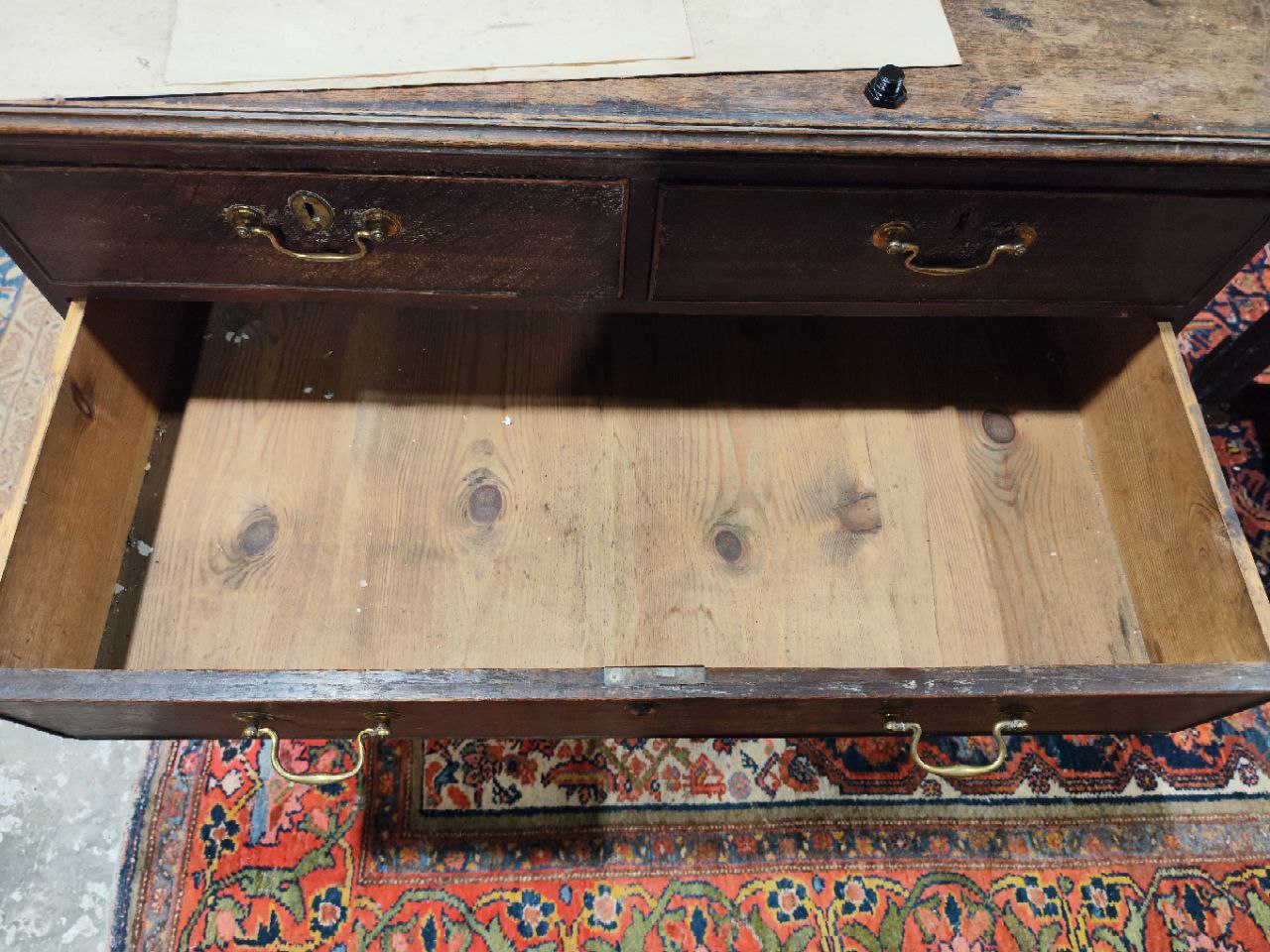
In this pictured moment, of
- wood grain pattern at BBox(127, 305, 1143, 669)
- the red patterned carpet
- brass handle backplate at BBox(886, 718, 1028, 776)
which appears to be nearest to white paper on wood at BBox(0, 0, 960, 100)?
wood grain pattern at BBox(127, 305, 1143, 669)

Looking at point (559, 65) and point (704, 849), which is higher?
point (559, 65)

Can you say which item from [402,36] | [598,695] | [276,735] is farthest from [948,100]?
[276,735]

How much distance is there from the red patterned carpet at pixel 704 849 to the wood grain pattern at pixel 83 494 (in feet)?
1.12

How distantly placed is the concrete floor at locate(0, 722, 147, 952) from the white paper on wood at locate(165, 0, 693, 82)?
32.2 inches

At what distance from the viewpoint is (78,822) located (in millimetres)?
1011

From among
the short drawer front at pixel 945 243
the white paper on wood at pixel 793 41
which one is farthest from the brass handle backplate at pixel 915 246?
the white paper on wood at pixel 793 41

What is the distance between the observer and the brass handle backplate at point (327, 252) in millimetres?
679

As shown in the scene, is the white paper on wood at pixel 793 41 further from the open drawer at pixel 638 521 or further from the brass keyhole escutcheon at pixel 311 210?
the open drawer at pixel 638 521

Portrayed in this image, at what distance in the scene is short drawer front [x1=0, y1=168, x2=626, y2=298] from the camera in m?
0.66

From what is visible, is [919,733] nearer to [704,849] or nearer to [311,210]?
[704,849]

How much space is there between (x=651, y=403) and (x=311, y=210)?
1.39 feet

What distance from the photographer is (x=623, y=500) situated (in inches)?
36.1

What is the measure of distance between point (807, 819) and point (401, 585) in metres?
0.56

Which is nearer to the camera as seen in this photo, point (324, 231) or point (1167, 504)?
point (324, 231)
